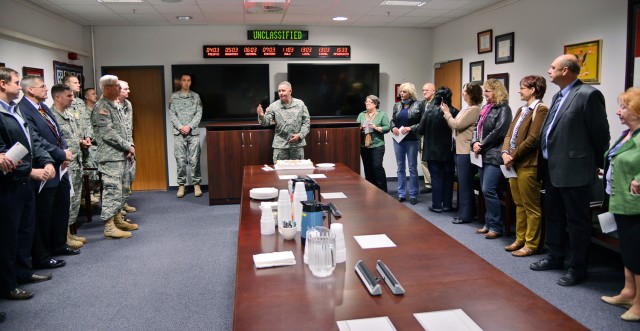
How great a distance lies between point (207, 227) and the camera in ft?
17.6

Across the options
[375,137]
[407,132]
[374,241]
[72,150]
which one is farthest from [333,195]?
[375,137]

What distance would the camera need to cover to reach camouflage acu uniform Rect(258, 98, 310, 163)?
233 inches

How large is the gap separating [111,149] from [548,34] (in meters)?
4.78

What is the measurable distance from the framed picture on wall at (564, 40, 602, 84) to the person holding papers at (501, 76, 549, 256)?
956 millimetres

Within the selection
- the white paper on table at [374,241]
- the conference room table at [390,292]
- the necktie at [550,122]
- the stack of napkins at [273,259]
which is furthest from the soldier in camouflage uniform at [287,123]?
the stack of napkins at [273,259]

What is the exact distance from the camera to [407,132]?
20.2 ft

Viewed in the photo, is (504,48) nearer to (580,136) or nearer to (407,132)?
(407,132)

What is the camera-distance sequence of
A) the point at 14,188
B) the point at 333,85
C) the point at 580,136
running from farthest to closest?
the point at 333,85, the point at 580,136, the point at 14,188

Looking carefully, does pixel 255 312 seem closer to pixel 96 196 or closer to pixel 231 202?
pixel 231 202

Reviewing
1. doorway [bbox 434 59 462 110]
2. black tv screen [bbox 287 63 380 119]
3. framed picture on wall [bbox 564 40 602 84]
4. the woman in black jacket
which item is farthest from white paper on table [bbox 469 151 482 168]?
black tv screen [bbox 287 63 380 119]

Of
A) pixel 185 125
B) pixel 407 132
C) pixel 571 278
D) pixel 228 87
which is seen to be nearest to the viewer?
pixel 571 278

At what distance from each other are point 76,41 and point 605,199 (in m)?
6.85

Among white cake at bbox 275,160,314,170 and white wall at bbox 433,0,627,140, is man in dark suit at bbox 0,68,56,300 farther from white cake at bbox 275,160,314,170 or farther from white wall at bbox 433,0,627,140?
white wall at bbox 433,0,627,140

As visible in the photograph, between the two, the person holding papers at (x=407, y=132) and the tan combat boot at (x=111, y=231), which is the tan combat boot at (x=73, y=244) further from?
the person holding papers at (x=407, y=132)
